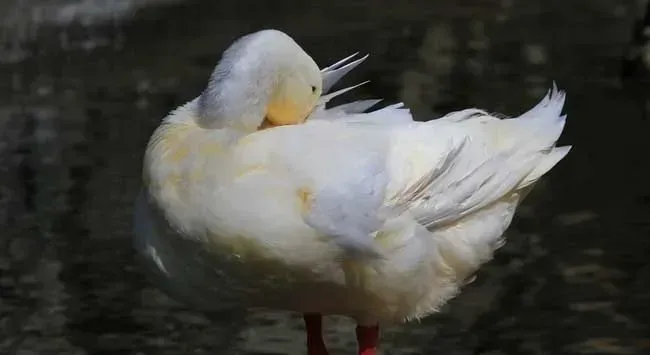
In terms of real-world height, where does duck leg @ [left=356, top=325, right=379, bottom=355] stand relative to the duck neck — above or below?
below

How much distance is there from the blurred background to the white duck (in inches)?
41.1

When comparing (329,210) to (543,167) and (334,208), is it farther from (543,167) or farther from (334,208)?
(543,167)

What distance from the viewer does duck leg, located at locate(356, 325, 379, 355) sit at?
4.26 m

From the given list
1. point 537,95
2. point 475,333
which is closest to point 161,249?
point 475,333

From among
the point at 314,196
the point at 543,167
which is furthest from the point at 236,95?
the point at 543,167

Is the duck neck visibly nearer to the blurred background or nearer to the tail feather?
the tail feather

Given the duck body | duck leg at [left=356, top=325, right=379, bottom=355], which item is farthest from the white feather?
duck leg at [left=356, top=325, right=379, bottom=355]

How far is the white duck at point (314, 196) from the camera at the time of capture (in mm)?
3686

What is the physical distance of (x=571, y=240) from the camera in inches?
250

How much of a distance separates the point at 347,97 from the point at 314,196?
21.2 ft

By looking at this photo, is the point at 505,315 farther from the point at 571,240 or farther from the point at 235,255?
the point at 235,255

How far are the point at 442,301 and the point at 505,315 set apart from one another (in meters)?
1.30

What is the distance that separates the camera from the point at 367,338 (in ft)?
14.0

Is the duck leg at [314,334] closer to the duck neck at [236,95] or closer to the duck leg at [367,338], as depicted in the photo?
the duck leg at [367,338]
